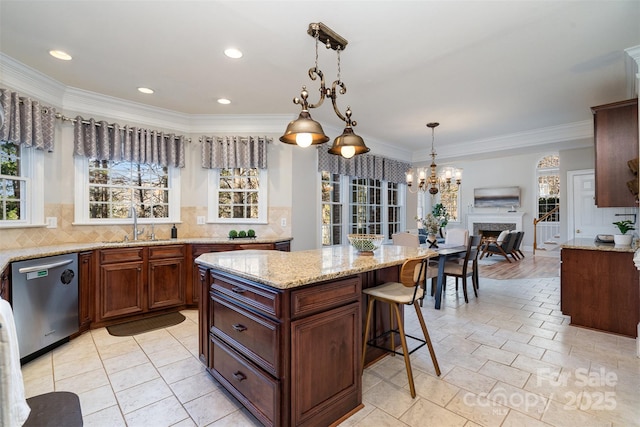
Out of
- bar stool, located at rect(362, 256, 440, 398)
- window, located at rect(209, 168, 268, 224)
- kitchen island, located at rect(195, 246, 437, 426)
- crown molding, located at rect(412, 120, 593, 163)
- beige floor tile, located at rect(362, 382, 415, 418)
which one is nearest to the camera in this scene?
kitchen island, located at rect(195, 246, 437, 426)

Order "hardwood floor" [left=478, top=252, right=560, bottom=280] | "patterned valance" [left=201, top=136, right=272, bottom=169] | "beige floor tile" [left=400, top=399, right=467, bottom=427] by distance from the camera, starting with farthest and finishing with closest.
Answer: "hardwood floor" [left=478, top=252, right=560, bottom=280] < "patterned valance" [left=201, top=136, right=272, bottom=169] < "beige floor tile" [left=400, top=399, right=467, bottom=427]

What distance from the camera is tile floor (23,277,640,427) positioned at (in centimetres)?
184

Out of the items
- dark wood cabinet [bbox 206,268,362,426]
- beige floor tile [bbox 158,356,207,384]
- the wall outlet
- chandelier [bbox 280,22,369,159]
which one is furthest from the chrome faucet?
chandelier [bbox 280,22,369,159]

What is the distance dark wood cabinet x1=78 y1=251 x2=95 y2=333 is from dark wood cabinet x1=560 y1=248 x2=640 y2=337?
504cm

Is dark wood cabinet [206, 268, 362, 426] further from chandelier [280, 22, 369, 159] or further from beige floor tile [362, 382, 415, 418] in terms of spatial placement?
chandelier [280, 22, 369, 159]

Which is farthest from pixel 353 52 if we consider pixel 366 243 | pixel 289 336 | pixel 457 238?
pixel 457 238

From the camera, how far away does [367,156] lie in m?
5.70

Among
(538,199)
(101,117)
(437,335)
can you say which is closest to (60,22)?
(101,117)

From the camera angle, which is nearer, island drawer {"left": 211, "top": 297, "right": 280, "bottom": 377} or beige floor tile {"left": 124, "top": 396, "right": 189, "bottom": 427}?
island drawer {"left": 211, "top": 297, "right": 280, "bottom": 377}

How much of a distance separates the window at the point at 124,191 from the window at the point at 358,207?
231 centimetres

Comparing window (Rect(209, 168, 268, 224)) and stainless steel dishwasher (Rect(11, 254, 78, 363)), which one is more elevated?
window (Rect(209, 168, 268, 224))

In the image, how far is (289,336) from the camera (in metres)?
1.56

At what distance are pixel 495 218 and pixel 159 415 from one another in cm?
1022

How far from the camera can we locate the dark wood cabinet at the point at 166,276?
3.53 metres
